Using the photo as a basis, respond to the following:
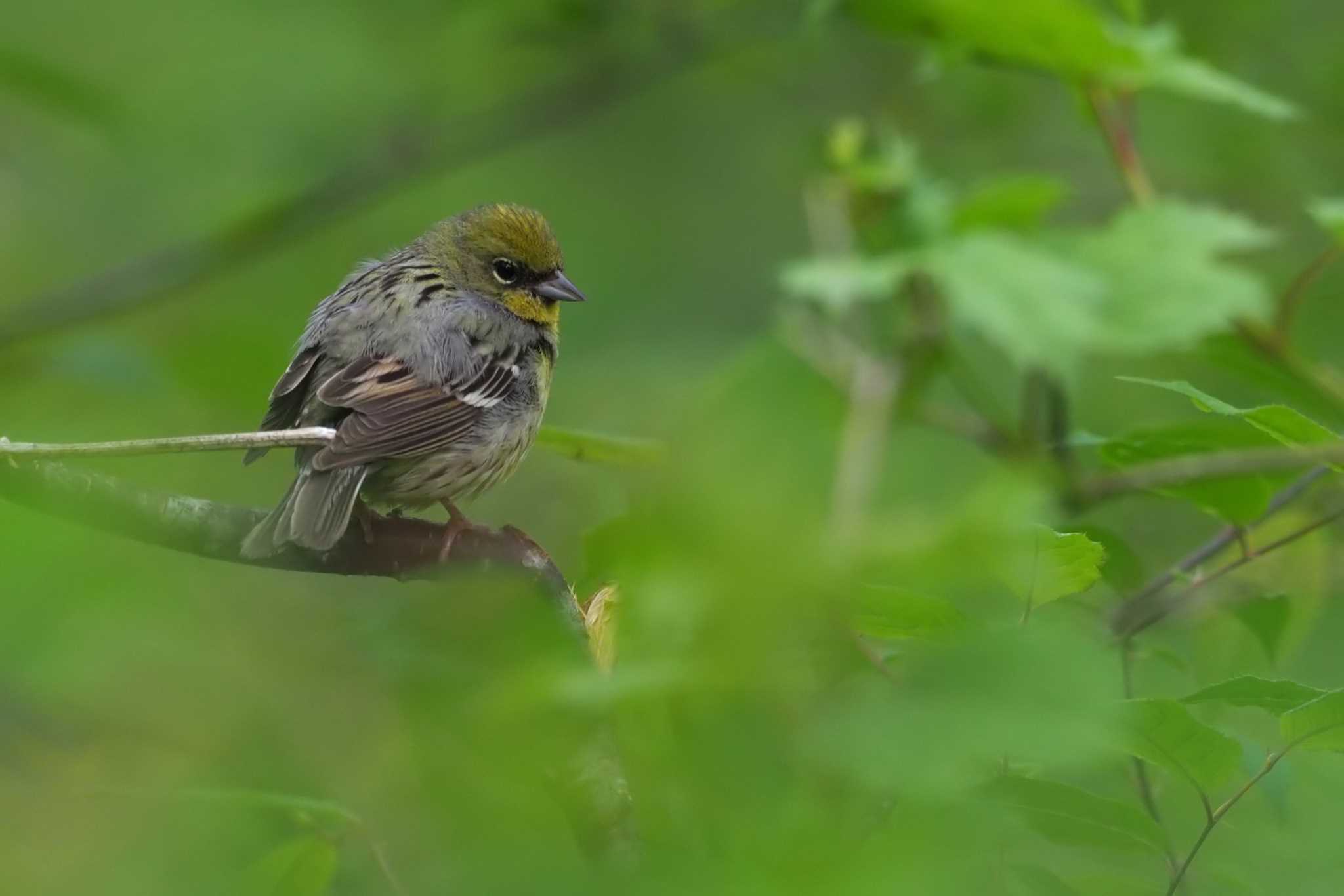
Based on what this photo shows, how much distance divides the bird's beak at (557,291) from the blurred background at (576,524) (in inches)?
12.3

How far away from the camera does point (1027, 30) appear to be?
3434 mm

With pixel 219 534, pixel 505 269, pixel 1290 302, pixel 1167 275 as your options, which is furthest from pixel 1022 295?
pixel 505 269

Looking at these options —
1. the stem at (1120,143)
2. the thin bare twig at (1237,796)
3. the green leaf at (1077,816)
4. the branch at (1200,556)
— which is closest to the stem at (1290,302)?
the stem at (1120,143)

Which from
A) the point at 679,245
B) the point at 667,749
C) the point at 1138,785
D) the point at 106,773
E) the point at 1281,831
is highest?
the point at 667,749

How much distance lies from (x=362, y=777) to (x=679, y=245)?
26.3 feet

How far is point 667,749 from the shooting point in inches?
53.0

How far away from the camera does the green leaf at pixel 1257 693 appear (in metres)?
1.97

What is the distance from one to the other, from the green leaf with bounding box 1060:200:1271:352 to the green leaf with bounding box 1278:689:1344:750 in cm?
67

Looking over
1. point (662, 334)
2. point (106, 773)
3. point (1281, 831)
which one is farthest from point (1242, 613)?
point (662, 334)

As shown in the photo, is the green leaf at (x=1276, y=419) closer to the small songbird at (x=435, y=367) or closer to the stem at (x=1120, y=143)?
the stem at (x=1120, y=143)

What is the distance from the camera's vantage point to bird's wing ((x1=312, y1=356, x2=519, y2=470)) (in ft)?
15.1

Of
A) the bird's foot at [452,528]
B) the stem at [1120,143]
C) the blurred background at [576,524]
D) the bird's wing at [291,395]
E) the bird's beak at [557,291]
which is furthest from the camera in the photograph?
the bird's beak at [557,291]

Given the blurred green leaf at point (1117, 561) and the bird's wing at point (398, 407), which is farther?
the bird's wing at point (398, 407)

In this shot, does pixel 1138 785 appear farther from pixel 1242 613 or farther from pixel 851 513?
pixel 851 513
